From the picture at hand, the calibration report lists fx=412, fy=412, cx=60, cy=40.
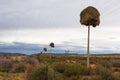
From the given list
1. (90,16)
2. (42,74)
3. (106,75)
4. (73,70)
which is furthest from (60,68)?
(90,16)

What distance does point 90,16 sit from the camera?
48.8 meters

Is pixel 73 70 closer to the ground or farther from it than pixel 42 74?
closer to the ground

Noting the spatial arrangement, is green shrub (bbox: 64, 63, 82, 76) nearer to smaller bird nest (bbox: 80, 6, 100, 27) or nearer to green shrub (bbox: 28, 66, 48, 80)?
green shrub (bbox: 28, 66, 48, 80)

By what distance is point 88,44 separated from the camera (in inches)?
1981

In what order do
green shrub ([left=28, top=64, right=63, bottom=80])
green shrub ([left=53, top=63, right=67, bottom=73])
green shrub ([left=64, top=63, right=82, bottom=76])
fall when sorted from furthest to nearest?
green shrub ([left=53, top=63, right=67, bottom=73])
green shrub ([left=64, top=63, right=82, bottom=76])
green shrub ([left=28, top=64, right=63, bottom=80])

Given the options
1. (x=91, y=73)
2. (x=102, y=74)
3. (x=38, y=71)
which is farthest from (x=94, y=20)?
(x=38, y=71)

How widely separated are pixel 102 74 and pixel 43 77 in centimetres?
698

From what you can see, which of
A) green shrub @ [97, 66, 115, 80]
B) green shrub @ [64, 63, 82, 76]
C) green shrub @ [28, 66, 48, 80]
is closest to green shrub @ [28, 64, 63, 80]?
green shrub @ [28, 66, 48, 80]

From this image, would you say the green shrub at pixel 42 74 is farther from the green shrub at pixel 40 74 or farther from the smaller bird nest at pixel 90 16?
the smaller bird nest at pixel 90 16

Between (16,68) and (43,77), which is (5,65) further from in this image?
(43,77)

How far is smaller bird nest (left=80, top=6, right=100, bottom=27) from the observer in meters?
48.6

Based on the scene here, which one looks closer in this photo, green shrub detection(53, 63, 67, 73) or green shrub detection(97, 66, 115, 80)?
green shrub detection(97, 66, 115, 80)

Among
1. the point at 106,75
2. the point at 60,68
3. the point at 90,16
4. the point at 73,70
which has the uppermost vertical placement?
the point at 90,16

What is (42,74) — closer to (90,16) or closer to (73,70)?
(73,70)
